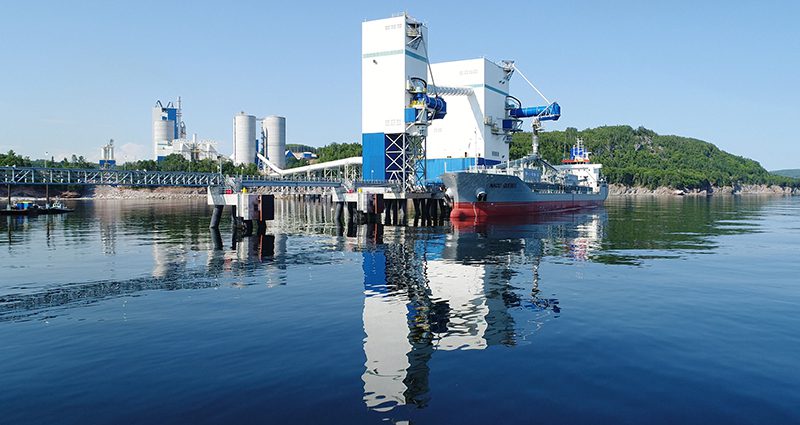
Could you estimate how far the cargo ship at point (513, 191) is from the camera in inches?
2840

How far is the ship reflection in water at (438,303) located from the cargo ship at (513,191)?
24.6 metres

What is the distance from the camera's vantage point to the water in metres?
12.1

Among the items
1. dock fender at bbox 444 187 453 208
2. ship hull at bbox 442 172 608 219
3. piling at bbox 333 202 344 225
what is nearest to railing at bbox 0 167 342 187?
piling at bbox 333 202 344 225

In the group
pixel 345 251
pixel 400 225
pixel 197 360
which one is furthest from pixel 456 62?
pixel 197 360

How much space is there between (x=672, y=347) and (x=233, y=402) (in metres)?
12.7

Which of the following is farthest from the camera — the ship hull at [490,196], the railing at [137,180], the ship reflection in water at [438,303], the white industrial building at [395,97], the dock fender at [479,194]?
the white industrial building at [395,97]

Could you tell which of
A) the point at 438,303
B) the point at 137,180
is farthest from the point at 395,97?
the point at 438,303

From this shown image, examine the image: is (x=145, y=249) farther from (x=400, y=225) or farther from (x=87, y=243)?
(x=400, y=225)

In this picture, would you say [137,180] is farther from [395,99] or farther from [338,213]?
[395,99]

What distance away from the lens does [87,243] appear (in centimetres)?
4644

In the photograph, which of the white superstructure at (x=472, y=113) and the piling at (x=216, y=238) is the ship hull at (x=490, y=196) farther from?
the piling at (x=216, y=238)

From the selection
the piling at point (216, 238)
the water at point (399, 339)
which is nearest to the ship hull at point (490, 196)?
the piling at point (216, 238)

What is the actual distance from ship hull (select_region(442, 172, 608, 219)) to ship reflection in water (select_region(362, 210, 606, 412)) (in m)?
24.2

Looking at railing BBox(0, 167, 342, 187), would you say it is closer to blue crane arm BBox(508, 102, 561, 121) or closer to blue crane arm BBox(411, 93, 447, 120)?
blue crane arm BBox(411, 93, 447, 120)
